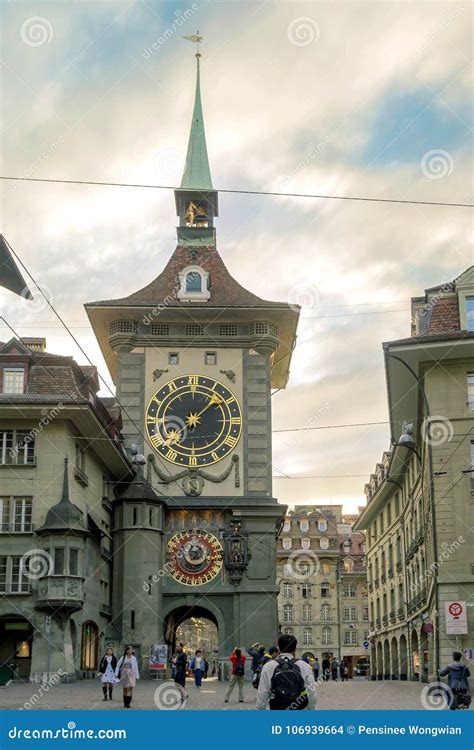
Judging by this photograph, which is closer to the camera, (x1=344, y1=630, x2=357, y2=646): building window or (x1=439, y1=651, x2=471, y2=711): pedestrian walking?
(x1=439, y1=651, x2=471, y2=711): pedestrian walking

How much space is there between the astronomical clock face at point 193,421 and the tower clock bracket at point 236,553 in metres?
3.83

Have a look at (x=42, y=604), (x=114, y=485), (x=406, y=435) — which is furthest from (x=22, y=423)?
(x=406, y=435)

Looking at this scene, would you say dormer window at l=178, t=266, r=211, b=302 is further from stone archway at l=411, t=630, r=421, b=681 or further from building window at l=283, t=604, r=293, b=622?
building window at l=283, t=604, r=293, b=622

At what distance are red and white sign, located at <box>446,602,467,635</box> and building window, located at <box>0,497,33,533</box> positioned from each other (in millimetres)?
15984

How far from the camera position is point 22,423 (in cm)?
4200

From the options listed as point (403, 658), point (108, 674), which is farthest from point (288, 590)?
point (108, 674)

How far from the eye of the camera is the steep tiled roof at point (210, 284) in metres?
55.4

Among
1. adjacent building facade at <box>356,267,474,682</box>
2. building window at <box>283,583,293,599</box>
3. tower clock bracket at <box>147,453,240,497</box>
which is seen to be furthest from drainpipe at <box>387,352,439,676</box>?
building window at <box>283,583,293,599</box>

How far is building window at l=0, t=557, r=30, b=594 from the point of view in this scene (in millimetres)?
40375

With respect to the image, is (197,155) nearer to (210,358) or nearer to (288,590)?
(210,358)

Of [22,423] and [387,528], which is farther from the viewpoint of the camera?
[387,528]

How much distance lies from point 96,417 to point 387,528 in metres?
27.4

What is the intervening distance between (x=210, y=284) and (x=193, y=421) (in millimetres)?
8521
